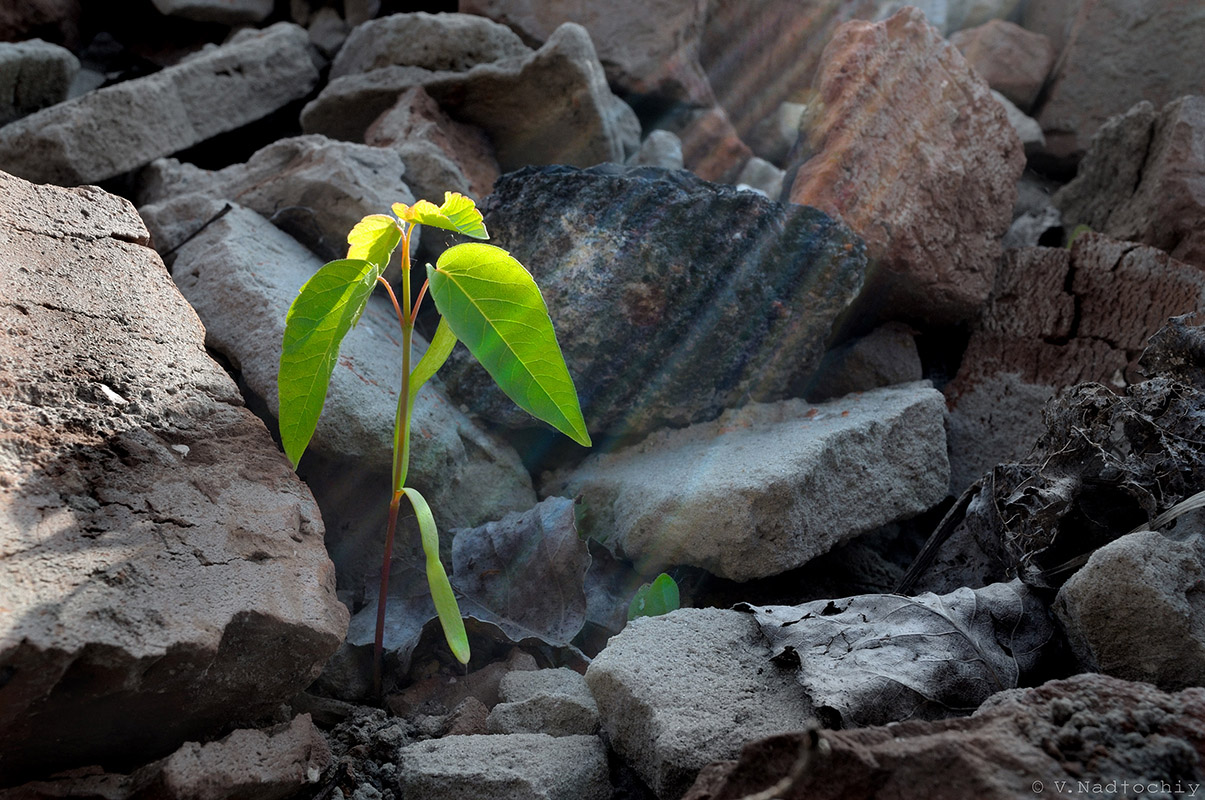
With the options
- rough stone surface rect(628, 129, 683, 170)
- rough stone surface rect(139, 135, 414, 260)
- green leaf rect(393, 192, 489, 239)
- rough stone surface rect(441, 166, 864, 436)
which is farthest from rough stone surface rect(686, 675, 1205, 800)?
rough stone surface rect(628, 129, 683, 170)

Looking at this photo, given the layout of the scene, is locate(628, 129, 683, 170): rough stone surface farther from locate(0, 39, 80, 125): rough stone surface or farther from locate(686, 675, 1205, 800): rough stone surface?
locate(686, 675, 1205, 800): rough stone surface

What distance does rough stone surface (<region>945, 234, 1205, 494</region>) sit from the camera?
2.36 metres

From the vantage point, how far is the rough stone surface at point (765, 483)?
1.84 metres

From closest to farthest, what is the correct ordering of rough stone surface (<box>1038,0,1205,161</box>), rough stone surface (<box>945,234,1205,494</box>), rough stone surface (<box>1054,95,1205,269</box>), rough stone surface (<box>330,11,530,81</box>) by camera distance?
rough stone surface (<box>945,234,1205,494</box>) → rough stone surface (<box>1054,95,1205,269</box>) → rough stone surface (<box>330,11,530,81</box>) → rough stone surface (<box>1038,0,1205,161</box>)

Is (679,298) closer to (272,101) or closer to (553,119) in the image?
(553,119)

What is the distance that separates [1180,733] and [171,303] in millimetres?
1902

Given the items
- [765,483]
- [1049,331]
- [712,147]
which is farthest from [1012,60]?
[765,483]

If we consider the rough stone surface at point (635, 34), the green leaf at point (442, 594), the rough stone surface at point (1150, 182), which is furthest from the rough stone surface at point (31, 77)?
the rough stone surface at point (1150, 182)

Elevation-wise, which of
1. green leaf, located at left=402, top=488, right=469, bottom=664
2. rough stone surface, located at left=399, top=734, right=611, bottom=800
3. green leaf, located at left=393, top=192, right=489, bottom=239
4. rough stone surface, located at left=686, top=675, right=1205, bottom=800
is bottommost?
rough stone surface, located at left=399, top=734, right=611, bottom=800

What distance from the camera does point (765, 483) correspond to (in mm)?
1832

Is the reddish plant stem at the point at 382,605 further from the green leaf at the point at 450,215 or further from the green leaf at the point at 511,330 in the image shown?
the green leaf at the point at 450,215

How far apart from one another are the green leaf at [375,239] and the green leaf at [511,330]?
113mm

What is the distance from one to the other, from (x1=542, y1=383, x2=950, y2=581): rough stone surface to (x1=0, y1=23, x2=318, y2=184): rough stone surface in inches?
76.0

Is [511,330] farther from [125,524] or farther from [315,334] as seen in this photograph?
[125,524]
